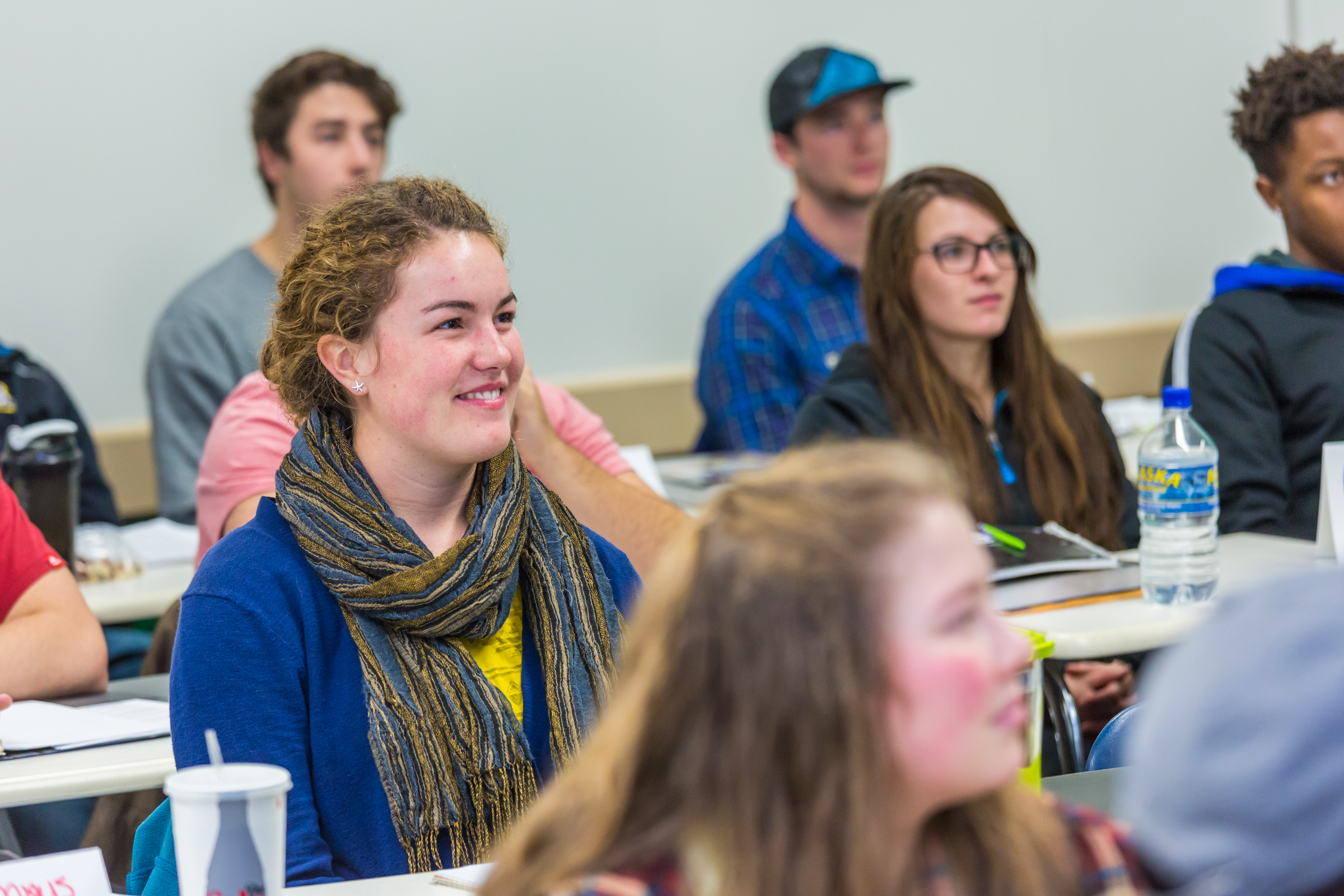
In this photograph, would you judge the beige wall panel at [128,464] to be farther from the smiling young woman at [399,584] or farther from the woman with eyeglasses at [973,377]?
the smiling young woman at [399,584]

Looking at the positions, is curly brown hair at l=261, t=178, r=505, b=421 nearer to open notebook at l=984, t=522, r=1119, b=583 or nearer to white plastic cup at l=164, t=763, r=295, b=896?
white plastic cup at l=164, t=763, r=295, b=896

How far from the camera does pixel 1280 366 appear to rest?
2.77 meters

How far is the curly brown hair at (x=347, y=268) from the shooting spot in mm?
1621

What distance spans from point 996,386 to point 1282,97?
83 cm

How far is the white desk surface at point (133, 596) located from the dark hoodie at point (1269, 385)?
192 centimetres

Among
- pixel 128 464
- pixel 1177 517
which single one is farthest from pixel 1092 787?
pixel 128 464

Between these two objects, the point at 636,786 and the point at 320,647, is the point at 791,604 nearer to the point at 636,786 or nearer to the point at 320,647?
the point at 636,786

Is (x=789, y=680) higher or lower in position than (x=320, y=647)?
higher

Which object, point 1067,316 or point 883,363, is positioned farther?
point 1067,316

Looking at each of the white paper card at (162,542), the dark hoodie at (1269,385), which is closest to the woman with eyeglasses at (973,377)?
the dark hoodie at (1269,385)

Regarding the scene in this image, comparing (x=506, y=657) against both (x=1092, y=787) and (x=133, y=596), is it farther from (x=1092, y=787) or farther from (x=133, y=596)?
(x=133, y=596)

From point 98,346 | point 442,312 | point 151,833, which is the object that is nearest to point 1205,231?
point 98,346

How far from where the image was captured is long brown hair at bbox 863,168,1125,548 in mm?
2623

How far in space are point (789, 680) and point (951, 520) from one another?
0.44ft
